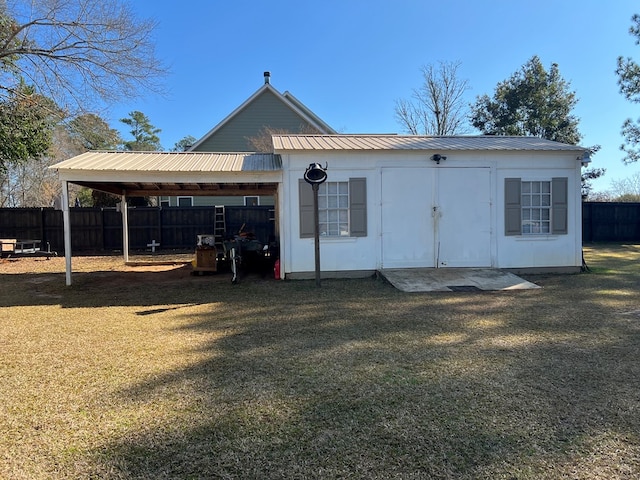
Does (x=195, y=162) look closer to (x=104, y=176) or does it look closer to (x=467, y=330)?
(x=104, y=176)

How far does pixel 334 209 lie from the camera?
919 cm

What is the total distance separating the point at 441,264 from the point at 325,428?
23.4 ft

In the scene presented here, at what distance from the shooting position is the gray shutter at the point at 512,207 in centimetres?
935

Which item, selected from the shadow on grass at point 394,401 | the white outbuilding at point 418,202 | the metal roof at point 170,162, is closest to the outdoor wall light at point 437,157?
the white outbuilding at point 418,202

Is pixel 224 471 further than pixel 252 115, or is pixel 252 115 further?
pixel 252 115

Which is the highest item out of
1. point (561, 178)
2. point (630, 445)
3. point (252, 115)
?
point (252, 115)

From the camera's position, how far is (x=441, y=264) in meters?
9.38

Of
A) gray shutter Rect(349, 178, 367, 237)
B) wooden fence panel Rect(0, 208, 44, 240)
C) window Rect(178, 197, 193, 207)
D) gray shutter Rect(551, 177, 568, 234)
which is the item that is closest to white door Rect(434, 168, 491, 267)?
gray shutter Rect(551, 177, 568, 234)

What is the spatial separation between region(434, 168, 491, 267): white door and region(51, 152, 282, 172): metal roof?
372 centimetres

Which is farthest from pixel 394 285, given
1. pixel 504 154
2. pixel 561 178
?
pixel 561 178

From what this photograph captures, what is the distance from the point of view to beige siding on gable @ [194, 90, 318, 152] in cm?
1916

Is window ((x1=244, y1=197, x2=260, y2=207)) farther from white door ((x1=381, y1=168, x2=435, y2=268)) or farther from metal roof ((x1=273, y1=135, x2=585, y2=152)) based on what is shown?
white door ((x1=381, y1=168, x2=435, y2=268))

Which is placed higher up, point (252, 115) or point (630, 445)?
point (252, 115)

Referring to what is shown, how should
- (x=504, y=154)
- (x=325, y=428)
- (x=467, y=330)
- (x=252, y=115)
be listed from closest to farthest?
1. (x=325, y=428)
2. (x=467, y=330)
3. (x=504, y=154)
4. (x=252, y=115)
